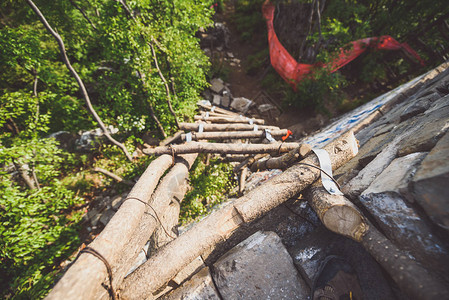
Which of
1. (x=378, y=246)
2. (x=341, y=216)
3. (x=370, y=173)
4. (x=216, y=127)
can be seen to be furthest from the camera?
(x=216, y=127)

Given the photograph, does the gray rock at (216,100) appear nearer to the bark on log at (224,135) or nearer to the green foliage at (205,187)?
the green foliage at (205,187)

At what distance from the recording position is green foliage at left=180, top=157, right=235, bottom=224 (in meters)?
3.63

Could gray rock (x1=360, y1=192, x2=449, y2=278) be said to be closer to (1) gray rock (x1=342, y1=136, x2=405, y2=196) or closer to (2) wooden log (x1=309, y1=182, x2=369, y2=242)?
(2) wooden log (x1=309, y1=182, x2=369, y2=242)

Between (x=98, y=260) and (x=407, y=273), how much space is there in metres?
2.44

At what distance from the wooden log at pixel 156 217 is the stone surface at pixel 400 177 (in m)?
2.53

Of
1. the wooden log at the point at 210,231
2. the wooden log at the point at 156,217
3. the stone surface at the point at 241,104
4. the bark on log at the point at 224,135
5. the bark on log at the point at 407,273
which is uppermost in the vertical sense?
the stone surface at the point at 241,104

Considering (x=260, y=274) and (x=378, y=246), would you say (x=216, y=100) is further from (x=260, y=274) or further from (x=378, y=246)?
(x=378, y=246)

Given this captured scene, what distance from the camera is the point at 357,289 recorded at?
144cm

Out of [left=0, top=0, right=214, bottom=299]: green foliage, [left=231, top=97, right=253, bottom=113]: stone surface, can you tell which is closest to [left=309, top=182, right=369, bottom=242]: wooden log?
[left=0, top=0, right=214, bottom=299]: green foliage

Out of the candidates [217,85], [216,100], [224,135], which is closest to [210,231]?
[224,135]

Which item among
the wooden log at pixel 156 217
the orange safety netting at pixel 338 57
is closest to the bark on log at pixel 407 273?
the wooden log at pixel 156 217

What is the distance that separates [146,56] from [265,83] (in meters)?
7.06

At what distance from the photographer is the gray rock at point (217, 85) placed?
862cm

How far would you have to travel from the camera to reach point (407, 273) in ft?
3.38
